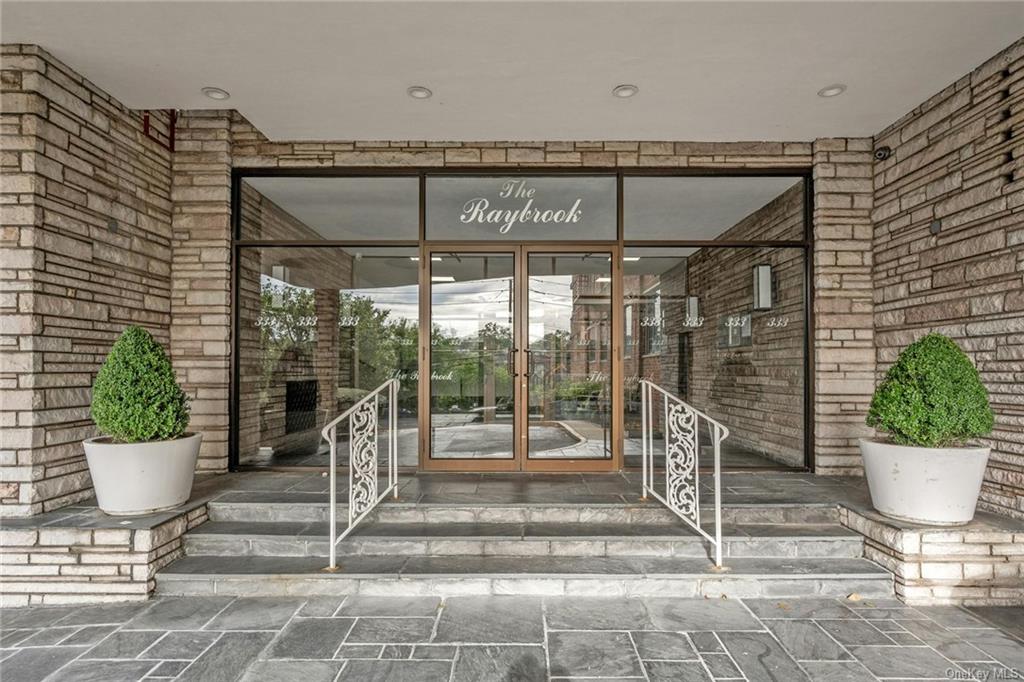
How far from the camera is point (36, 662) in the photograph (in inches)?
91.7

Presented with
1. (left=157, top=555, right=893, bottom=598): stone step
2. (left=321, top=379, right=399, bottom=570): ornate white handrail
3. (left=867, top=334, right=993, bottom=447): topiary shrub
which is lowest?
(left=157, top=555, right=893, bottom=598): stone step

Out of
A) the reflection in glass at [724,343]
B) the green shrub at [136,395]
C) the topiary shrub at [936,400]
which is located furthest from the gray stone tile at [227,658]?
the topiary shrub at [936,400]

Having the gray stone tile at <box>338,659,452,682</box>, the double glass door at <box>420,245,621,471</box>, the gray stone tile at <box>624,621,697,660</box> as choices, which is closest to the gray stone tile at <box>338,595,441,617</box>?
the gray stone tile at <box>338,659,452,682</box>

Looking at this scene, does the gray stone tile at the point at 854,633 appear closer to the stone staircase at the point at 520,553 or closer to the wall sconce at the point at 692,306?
the stone staircase at the point at 520,553

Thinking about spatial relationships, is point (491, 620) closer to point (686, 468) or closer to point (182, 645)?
point (182, 645)

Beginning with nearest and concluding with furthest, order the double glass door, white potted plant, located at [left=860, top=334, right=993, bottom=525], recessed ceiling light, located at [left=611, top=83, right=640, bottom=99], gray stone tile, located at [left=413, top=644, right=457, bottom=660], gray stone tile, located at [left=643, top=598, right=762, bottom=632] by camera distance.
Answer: gray stone tile, located at [left=413, top=644, right=457, bottom=660], gray stone tile, located at [left=643, top=598, right=762, bottom=632], white potted plant, located at [left=860, top=334, right=993, bottom=525], recessed ceiling light, located at [left=611, top=83, right=640, bottom=99], the double glass door

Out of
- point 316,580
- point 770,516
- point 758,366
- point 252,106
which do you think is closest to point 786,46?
point 758,366

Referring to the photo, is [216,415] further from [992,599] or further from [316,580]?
[992,599]

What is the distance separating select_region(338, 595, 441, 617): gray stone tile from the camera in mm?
2754

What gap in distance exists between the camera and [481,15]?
285cm

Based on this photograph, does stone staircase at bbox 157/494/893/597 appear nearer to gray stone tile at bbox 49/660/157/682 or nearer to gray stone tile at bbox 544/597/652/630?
gray stone tile at bbox 544/597/652/630

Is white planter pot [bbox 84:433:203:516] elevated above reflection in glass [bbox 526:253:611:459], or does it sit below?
below

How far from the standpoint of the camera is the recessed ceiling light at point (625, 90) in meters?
3.58

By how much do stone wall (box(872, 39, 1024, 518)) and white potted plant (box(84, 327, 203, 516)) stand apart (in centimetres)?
526
